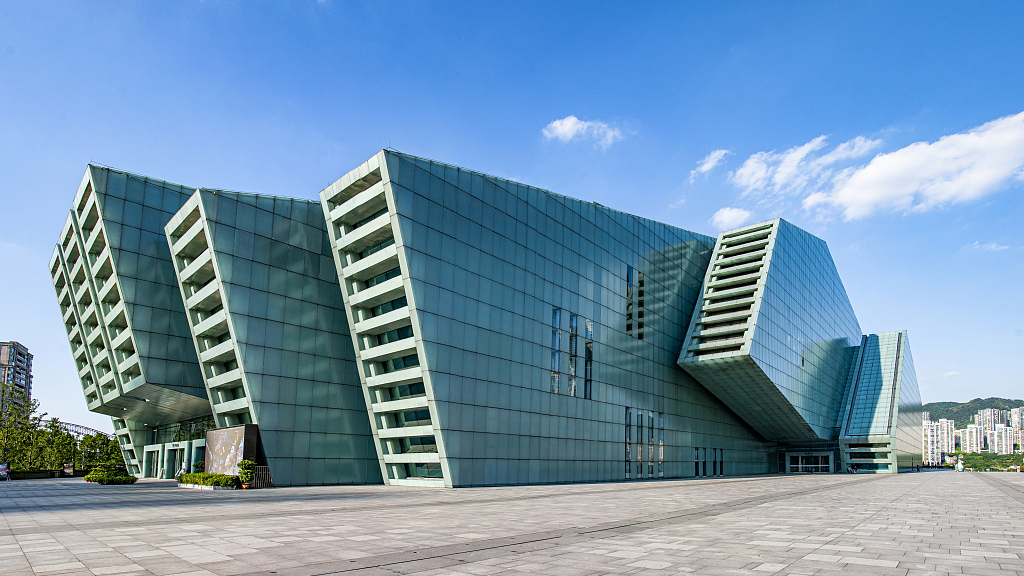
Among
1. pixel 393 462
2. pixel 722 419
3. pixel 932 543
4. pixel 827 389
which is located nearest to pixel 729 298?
pixel 722 419

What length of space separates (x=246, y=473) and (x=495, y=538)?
2710 centimetres

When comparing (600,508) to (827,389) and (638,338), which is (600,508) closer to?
(638,338)

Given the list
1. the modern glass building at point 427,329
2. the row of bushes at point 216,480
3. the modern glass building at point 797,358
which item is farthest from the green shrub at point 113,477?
the modern glass building at point 797,358

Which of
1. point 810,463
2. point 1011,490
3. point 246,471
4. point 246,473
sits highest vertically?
point 246,471

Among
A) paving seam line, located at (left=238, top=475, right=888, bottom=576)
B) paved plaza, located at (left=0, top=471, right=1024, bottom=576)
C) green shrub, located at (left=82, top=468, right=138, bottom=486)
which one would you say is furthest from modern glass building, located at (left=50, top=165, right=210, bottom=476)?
paving seam line, located at (left=238, top=475, right=888, bottom=576)

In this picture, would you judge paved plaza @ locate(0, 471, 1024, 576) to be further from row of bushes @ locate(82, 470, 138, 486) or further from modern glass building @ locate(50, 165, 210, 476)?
modern glass building @ locate(50, 165, 210, 476)

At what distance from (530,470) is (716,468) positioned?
121 feet

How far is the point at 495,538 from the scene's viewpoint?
15516 millimetres

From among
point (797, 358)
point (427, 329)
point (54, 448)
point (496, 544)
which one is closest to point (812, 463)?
point (797, 358)

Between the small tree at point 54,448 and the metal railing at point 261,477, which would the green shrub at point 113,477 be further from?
the small tree at point 54,448

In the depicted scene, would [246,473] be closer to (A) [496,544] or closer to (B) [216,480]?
(B) [216,480]

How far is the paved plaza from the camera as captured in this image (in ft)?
38.9

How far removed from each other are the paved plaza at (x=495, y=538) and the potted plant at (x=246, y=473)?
11079 millimetres

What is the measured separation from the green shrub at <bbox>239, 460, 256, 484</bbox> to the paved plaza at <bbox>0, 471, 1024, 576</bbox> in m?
11.1
